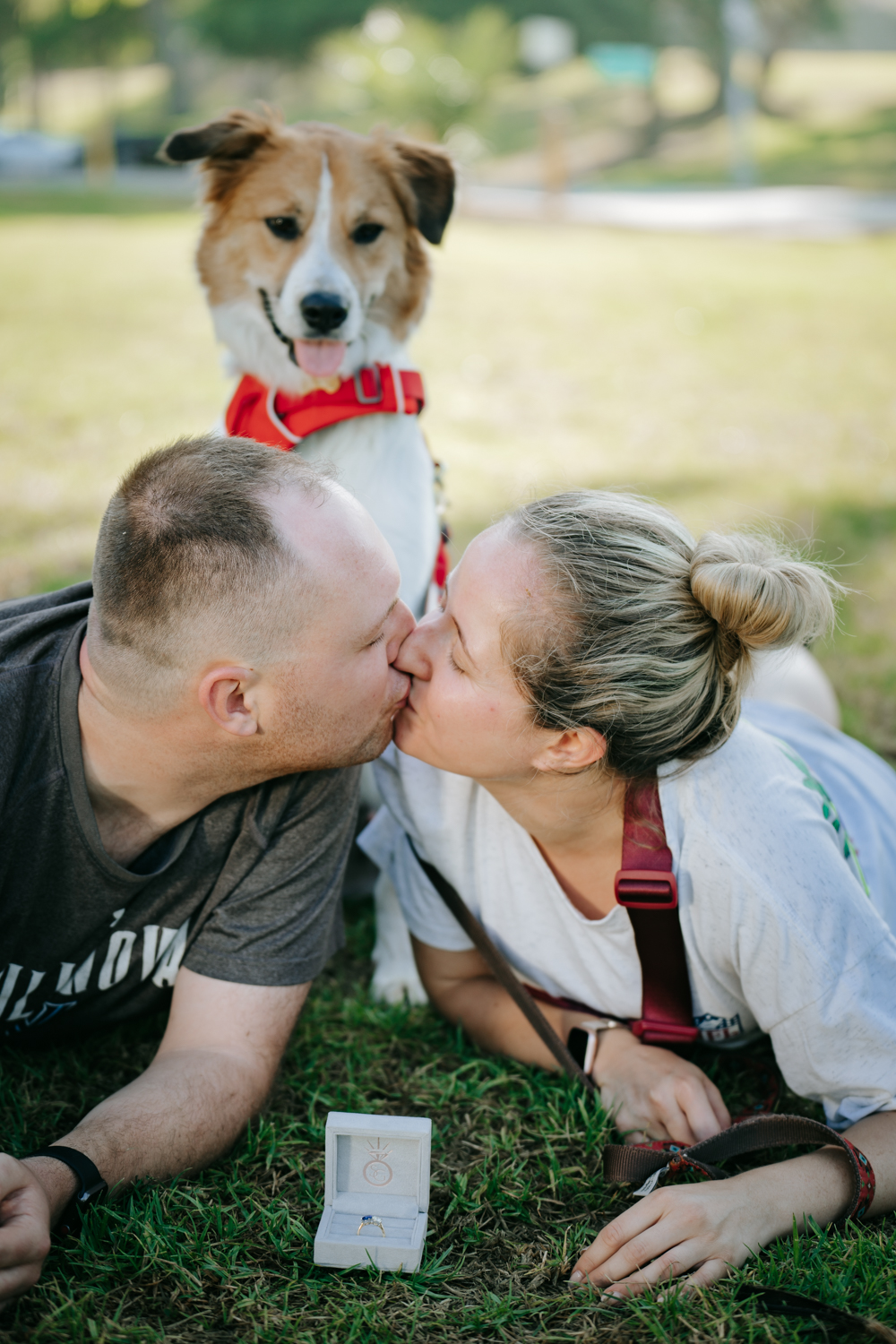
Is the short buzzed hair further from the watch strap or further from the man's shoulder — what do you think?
the watch strap

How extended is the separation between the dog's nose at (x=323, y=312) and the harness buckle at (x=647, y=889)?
211cm

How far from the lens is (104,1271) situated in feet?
6.00

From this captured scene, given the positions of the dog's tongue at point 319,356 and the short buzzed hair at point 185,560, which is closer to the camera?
the short buzzed hair at point 185,560

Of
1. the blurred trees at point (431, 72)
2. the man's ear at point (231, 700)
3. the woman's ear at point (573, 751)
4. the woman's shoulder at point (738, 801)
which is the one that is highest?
the blurred trees at point (431, 72)

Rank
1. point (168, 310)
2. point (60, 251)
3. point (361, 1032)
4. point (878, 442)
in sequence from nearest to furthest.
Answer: point (361, 1032) → point (878, 442) → point (168, 310) → point (60, 251)

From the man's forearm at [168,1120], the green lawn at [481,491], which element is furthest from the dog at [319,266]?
the man's forearm at [168,1120]

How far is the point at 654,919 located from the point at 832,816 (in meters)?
0.49

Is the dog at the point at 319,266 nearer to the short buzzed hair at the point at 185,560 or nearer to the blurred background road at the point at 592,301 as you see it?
the blurred background road at the point at 592,301

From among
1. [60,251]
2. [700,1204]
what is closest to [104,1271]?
[700,1204]

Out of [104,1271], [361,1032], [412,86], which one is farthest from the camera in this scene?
[412,86]

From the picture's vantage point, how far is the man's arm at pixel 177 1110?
1686 mm

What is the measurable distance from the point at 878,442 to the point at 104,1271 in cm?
788

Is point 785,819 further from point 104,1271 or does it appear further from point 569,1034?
point 104,1271

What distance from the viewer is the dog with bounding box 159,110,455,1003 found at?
3.33 meters
